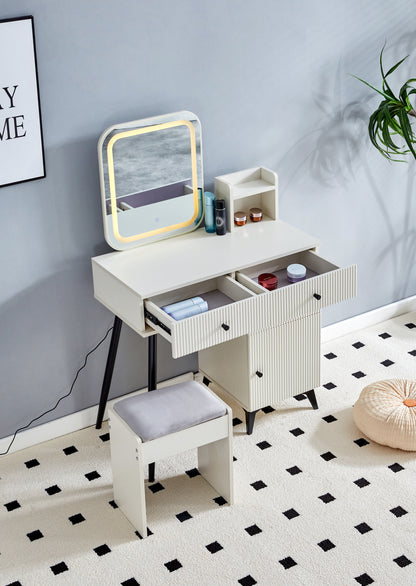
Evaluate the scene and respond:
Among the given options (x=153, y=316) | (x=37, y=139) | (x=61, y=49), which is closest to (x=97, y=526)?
(x=153, y=316)

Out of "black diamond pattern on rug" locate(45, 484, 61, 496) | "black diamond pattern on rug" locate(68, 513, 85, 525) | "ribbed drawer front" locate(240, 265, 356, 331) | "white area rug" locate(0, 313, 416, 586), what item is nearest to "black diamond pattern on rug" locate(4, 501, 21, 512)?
"white area rug" locate(0, 313, 416, 586)

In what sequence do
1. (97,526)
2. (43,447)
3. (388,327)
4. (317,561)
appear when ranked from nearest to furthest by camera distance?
(317,561)
(97,526)
(43,447)
(388,327)

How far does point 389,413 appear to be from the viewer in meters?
3.52

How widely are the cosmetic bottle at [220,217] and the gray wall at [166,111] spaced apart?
160 mm

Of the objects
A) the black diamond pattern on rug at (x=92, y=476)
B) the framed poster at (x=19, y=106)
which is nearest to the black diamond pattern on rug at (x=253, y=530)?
the black diamond pattern on rug at (x=92, y=476)

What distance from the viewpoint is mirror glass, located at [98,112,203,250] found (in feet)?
10.7

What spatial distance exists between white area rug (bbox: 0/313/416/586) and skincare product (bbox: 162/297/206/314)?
0.70 metres

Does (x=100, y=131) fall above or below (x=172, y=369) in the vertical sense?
above

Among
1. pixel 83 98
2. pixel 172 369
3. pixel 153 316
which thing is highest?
pixel 83 98

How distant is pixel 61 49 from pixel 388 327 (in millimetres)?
2257

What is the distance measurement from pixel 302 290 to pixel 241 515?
883mm

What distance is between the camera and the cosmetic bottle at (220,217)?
11.5ft

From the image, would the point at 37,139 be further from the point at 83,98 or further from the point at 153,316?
the point at 153,316

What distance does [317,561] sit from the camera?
300 cm
